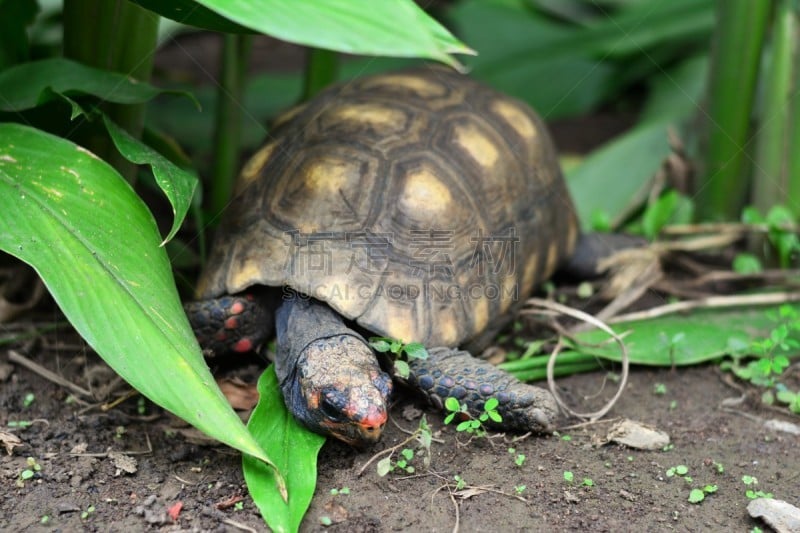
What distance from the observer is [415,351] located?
7.39 feet

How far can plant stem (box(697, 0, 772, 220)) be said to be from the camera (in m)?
3.25

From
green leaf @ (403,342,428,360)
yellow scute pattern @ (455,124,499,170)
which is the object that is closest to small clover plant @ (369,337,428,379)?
green leaf @ (403,342,428,360)

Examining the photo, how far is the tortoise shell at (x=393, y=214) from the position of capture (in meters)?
2.39

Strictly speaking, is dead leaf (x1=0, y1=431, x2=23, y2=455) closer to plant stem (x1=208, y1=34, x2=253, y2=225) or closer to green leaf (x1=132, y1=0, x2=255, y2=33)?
green leaf (x1=132, y1=0, x2=255, y2=33)

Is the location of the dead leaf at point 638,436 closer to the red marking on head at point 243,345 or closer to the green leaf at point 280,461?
the green leaf at point 280,461

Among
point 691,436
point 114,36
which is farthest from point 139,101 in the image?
point 691,436

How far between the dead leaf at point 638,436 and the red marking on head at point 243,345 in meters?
1.09

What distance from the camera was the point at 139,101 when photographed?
2264mm

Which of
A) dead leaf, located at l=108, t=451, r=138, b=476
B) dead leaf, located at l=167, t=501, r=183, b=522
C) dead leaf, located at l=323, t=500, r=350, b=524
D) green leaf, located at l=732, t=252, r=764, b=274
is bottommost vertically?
dead leaf, located at l=108, t=451, r=138, b=476

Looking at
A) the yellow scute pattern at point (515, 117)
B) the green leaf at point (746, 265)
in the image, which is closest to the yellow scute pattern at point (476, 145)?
the yellow scute pattern at point (515, 117)

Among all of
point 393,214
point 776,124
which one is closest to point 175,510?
point 393,214

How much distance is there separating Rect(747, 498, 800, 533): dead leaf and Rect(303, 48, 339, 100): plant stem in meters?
2.31

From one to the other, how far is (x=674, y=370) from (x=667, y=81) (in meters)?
2.35

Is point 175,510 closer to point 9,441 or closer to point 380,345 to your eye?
point 9,441
